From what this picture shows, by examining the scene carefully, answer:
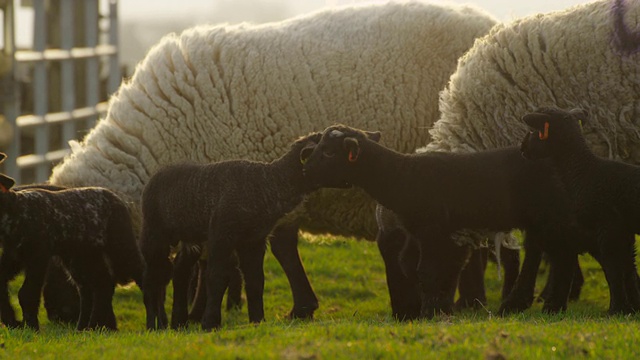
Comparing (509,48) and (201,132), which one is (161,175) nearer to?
(201,132)

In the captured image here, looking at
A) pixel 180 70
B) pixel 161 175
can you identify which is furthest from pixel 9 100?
pixel 161 175

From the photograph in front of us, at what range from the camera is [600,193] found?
725cm

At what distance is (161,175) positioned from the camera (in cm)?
817

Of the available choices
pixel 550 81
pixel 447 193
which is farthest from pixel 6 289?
pixel 550 81

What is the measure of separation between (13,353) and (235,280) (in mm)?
4312

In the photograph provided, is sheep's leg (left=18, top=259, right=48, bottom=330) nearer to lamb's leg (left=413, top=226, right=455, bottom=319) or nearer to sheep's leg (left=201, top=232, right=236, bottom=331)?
sheep's leg (left=201, top=232, right=236, bottom=331)

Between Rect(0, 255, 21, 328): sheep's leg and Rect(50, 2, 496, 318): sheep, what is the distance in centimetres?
197

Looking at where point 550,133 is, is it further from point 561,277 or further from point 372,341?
point 372,341

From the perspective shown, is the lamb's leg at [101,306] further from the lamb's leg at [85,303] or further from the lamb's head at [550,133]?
the lamb's head at [550,133]

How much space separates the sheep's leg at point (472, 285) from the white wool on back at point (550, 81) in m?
1.28

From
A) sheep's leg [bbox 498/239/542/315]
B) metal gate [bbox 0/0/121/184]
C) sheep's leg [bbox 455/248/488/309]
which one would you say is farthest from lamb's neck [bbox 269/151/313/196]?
metal gate [bbox 0/0/121/184]

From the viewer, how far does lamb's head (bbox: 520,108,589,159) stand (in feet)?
24.5

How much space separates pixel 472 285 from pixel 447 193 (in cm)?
223

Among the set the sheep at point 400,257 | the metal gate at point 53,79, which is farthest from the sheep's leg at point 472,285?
the metal gate at point 53,79
